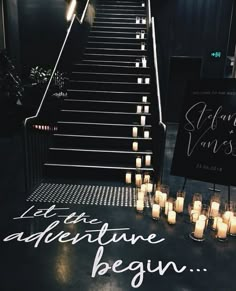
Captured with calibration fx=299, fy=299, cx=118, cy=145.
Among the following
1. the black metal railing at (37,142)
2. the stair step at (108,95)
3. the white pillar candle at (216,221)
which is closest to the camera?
the white pillar candle at (216,221)

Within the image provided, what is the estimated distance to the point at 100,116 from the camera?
17.6ft

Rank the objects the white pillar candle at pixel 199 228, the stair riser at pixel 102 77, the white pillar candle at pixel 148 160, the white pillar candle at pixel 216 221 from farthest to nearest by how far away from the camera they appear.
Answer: the stair riser at pixel 102 77 < the white pillar candle at pixel 148 160 < the white pillar candle at pixel 216 221 < the white pillar candle at pixel 199 228

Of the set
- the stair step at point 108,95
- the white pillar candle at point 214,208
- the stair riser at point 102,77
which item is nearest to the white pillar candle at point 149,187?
the white pillar candle at point 214,208

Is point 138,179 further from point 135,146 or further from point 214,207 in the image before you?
point 214,207

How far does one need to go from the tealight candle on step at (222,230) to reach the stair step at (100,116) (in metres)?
2.65

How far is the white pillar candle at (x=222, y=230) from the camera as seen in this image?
312 centimetres

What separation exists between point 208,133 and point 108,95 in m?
2.55

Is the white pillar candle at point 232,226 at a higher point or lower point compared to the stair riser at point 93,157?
lower

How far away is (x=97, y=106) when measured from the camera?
18.3 ft

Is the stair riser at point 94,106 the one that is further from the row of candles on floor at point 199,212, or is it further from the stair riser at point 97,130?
the row of candles on floor at point 199,212

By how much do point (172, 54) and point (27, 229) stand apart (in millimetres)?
7036

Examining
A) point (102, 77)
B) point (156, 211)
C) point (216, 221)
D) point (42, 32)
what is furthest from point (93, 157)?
point (42, 32)

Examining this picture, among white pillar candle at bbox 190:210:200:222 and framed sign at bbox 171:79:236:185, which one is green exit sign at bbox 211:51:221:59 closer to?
framed sign at bbox 171:79:236:185

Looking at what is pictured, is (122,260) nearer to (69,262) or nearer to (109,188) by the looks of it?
(69,262)
